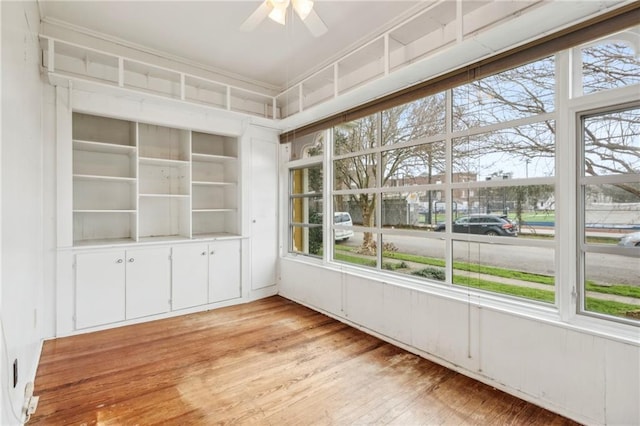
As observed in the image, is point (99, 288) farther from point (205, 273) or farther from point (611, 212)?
point (611, 212)

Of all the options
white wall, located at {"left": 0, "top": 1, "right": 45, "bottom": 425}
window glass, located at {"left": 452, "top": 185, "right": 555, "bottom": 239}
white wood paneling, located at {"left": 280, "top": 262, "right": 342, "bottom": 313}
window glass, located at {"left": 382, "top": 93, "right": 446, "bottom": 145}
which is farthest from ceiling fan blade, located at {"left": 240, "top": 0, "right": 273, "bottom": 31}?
white wood paneling, located at {"left": 280, "top": 262, "right": 342, "bottom": 313}

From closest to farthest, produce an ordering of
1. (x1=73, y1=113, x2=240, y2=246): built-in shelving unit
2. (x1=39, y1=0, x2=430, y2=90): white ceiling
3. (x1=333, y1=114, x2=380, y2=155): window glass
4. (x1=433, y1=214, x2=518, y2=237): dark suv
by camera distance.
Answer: (x1=433, y1=214, x2=518, y2=237): dark suv < (x1=39, y1=0, x2=430, y2=90): white ceiling < (x1=333, y1=114, x2=380, y2=155): window glass < (x1=73, y1=113, x2=240, y2=246): built-in shelving unit

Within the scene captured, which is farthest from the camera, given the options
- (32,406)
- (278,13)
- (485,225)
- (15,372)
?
(485,225)

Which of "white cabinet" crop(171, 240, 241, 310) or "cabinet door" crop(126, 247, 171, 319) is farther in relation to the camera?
"white cabinet" crop(171, 240, 241, 310)

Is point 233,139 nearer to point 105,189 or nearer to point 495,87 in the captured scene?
point 105,189

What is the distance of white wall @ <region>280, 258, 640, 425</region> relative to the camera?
69.7 inches

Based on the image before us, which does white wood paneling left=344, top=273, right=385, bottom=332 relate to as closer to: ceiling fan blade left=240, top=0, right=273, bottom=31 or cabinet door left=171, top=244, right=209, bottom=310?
cabinet door left=171, top=244, right=209, bottom=310

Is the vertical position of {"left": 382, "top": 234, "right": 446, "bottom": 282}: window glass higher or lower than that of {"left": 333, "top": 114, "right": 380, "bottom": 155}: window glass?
lower

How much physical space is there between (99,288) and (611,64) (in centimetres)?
459

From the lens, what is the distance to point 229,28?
3.10 m

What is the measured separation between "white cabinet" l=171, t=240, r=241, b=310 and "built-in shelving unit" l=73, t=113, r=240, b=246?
26cm

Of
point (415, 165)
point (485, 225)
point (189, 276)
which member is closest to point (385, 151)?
point (415, 165)

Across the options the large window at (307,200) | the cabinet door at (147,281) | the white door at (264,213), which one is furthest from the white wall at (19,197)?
the large window at (307,200)

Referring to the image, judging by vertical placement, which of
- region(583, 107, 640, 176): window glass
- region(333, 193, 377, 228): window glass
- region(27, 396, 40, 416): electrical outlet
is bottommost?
region(27, 396, 40, 416): electrical outlet
